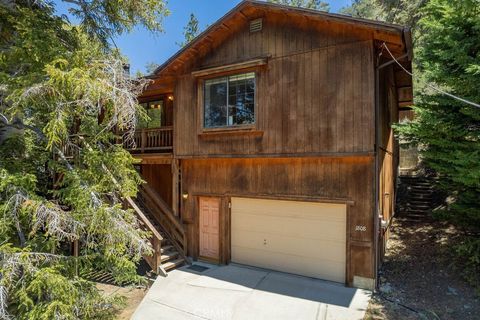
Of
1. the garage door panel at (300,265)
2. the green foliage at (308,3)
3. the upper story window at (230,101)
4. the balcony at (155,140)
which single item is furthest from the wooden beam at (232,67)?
the green foliage at (308,3)

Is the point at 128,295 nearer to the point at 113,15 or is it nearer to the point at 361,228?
the point at 361,228

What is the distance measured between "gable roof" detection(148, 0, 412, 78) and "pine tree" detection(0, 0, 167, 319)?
3594mm

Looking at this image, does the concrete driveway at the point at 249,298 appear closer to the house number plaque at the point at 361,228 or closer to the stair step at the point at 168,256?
→ the stair step at the point at 168,256

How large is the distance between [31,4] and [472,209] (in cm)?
1180

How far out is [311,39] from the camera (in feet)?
26.6

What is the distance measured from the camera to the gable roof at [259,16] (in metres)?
6.94

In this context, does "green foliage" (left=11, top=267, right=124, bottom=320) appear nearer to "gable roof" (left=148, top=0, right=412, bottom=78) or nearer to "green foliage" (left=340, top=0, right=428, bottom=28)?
"gable roof" (left=148, top=0, right=412, bottom=78)

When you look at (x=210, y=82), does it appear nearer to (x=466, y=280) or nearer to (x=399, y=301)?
(x=399, y=301)

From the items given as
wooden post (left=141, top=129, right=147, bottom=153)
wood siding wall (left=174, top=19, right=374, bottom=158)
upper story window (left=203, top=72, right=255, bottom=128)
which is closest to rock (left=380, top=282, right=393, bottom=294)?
wood siding wall (left=174, top=19, right=374, bottom=158)

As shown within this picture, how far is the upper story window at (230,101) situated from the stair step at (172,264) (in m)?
4.32

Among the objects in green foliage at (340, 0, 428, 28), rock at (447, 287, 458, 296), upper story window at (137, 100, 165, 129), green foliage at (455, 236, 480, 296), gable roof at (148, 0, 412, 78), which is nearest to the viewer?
gable roof at (148, 0, 412, 78)

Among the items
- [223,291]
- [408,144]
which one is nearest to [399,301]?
[223,291]

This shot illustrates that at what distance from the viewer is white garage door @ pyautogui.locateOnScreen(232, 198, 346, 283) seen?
8047 millimetres

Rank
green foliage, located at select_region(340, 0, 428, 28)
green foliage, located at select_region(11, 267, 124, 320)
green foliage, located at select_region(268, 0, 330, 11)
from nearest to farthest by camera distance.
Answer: green foliage, located at select_region(11, 267, 124, 320) < green foliage, located at select_region(340, 0, 428, 28) < green foliage, located at select_region(268, 0, 330, 11)
